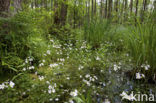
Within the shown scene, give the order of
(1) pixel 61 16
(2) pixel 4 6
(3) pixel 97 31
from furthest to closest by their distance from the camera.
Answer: (1) pixel 61 16 → (3) pixel 97 31 → (2) pixel 4 6

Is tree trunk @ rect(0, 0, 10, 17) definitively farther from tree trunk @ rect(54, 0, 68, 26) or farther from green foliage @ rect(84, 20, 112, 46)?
tree trunk @ rect(54, 0, 68, 26)

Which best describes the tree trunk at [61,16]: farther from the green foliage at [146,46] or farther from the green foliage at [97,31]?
the green foliage at [146,46]

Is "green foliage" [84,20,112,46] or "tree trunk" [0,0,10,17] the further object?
"green foliage" [84,20,112,46]

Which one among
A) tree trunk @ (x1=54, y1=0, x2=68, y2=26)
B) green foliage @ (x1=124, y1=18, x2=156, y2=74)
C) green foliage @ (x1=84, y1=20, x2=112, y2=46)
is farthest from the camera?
tree trunk @ (x1=54, y1=0, x2=68, y2=26)

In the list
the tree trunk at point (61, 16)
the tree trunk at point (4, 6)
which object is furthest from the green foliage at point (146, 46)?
the tree trunk at point (61, 16)

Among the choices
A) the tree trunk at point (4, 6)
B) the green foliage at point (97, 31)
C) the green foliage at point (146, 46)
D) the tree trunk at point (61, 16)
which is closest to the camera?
the green foliage at point (146, 46)

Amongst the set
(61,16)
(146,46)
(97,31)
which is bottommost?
(146,46)

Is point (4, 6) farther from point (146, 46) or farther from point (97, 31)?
point (146, 46)

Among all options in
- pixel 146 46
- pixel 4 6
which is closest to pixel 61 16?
pixel 4 6

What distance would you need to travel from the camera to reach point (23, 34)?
2080mm

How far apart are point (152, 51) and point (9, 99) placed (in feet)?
6.53

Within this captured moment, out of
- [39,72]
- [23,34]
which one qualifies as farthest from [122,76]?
[23,34]

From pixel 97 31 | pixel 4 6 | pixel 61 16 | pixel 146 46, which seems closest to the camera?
pixel 146 46

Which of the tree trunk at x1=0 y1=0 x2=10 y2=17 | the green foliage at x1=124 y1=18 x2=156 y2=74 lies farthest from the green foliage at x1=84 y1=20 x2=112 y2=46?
the tree trunk at x1=0 y1=0 x2=10 y2=17
